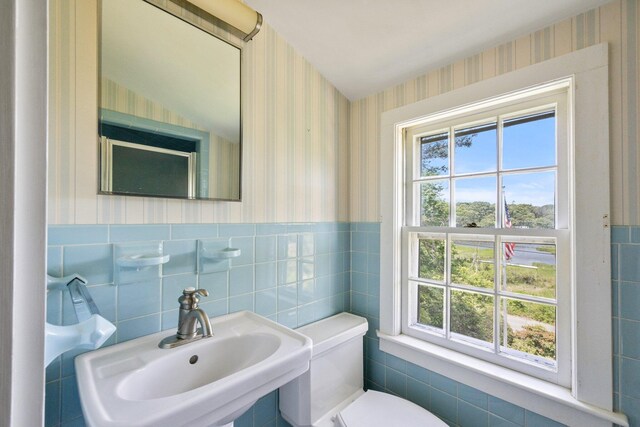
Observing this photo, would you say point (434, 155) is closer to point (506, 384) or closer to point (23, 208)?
point (506, 384)

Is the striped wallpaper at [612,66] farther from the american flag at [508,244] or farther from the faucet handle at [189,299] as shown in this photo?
the faucet handle at [189,299]

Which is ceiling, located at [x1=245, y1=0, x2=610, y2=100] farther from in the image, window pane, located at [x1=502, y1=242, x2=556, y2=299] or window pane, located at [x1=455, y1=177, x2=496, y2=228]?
window pane, located at [x1=502, y1=242, x2=556, y2=299]

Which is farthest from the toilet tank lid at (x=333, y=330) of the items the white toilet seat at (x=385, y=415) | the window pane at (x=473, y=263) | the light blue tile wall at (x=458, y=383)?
the window pane at (x=473, y=263)

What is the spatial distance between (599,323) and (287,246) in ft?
4.17

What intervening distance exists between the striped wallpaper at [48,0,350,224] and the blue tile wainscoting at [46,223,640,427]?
62 mm

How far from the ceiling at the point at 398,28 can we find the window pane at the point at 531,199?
1.99ft

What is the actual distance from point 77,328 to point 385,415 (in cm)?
121

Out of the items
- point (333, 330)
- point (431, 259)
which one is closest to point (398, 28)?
point (431, 259)

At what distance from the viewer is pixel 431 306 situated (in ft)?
4.97

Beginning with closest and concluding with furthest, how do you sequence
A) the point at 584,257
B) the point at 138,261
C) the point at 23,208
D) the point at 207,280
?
the point at 23,208 < the point at 138,261 < the point at 584,257 < the point at 207,280

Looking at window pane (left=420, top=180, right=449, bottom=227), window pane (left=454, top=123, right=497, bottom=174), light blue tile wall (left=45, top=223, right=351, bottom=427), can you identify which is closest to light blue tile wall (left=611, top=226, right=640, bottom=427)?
window pane (left=454, top=123, right=497, bottom=174)

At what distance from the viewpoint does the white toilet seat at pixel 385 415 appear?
1.15 meters

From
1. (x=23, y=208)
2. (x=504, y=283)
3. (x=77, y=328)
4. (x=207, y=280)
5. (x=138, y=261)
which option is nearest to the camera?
(x=23, y=208)

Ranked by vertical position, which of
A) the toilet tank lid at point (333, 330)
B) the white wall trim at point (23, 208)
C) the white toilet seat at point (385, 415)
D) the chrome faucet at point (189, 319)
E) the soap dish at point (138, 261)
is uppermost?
the white wall trim at point (23, 208)
